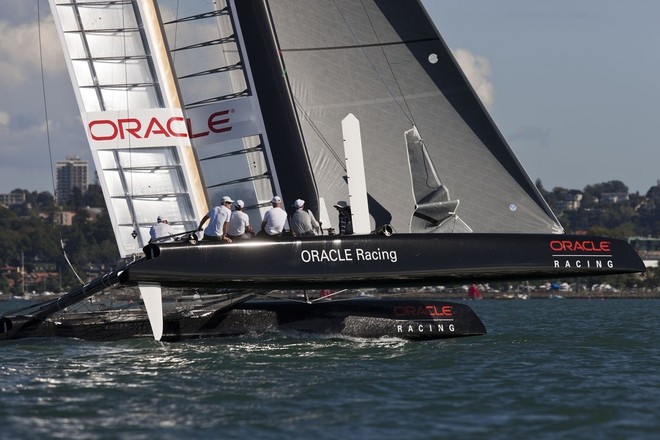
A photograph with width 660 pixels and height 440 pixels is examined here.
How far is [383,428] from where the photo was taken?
926 centimetres

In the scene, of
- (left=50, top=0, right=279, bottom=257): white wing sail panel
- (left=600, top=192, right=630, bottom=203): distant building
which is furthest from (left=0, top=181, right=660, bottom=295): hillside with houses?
(left=50, top=0, right=279, bottom=257): white wing sail panel

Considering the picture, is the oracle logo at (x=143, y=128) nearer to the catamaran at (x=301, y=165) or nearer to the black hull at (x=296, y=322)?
the catamaran at (x=301, y=165)

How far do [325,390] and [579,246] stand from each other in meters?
3.95

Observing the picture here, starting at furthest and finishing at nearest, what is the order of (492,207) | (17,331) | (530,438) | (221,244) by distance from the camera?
(17,331) < (492,207) < (221,244) < (530,438)

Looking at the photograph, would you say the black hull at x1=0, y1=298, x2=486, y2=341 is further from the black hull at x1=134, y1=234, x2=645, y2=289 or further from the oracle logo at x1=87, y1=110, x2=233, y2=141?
the oracle logo at x1=87, y1=110, x2=233, y2=141

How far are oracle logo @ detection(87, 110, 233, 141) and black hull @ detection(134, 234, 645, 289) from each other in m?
3.10

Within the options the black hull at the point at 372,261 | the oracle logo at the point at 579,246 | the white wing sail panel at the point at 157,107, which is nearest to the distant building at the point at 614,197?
the white wing sail panel at the point at 157,107

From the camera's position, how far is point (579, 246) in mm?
13711

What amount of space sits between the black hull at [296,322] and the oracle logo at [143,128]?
205cm

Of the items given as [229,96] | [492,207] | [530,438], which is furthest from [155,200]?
[530,438]

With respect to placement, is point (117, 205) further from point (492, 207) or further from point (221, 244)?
point (492, 207)

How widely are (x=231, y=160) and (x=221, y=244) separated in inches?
107

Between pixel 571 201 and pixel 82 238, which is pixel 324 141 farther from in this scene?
pixel 571 201

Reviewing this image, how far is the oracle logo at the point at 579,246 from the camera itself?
44.7ft
